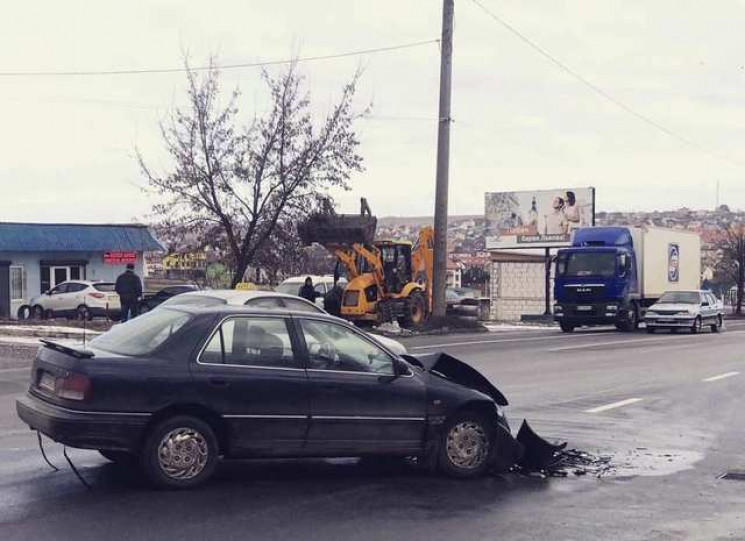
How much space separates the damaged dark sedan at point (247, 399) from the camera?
307 inches

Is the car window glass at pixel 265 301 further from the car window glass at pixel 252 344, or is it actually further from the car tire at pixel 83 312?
the car tire at pixel 83 312

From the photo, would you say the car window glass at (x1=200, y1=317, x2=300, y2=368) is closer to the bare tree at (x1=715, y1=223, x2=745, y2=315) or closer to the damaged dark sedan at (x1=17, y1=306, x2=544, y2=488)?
the damaged dark sedan at (x1=17, y1=306, x2=544, y2=488)

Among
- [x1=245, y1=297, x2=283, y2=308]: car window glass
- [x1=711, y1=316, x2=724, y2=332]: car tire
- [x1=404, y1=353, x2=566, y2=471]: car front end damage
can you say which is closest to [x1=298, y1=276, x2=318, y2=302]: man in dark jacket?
[x1=711, y1=316, x2=724, y2=332]: car tire

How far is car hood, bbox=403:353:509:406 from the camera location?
9.48 meters

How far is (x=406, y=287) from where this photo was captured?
1266 inches

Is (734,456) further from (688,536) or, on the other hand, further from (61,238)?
(61,238)

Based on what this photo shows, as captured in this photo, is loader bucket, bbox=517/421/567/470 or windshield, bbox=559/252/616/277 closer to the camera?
loader bucket, bbox=517/421/567/470

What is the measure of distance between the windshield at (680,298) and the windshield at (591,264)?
256 centimetres

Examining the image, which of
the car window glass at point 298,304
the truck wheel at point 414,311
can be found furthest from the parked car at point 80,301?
the car window glass at point 298,304

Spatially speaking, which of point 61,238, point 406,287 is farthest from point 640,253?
point 61,238

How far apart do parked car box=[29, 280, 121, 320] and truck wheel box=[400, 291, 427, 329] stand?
11.8m

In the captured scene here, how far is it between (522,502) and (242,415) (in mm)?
2279

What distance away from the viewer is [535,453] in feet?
31.0

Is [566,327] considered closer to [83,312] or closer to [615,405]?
[83,312]
